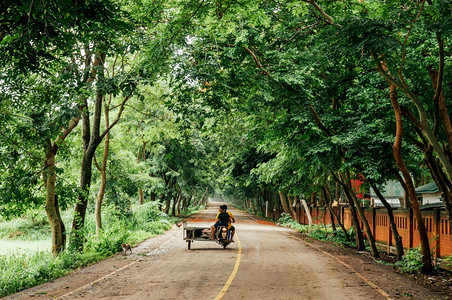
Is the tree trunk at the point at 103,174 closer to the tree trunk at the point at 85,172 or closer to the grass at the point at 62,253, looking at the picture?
the grass at the point at 62,253

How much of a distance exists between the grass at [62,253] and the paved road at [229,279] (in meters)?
0.65

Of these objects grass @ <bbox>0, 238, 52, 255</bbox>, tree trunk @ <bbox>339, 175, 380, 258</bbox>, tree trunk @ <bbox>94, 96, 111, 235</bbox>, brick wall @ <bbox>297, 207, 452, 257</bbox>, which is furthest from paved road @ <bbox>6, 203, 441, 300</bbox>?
grass @ <bbox>0, 238, 52, 255</bbox>

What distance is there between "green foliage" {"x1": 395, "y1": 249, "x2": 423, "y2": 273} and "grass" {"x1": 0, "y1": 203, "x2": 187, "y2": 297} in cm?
1006

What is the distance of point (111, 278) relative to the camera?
35.1 feet

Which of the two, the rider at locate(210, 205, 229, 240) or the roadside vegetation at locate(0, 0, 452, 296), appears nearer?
the roadside vegetation at locate(0, 0, 452, 296)

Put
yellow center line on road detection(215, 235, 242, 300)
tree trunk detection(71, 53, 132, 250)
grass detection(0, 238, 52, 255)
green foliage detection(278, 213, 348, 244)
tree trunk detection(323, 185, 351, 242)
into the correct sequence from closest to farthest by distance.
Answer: yellow center line on road detection(215, 235, 242, 300) → tree trunk detection(71, 53, 132, 250) → grass detection(0, 238, 52, 255) → tree trunk detection(323, 185, 351, 242) → green foliage detection(278, 213, 348, 244)

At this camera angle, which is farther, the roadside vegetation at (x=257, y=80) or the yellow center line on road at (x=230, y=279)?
the roadside vegetation at (x=257, y=80)

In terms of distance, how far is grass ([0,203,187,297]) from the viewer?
1103 centimetres

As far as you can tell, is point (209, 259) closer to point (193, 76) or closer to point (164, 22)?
point (193, 76)

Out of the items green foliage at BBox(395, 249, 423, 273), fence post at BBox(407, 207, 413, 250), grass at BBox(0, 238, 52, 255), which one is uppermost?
fence post at BBox(407, 207, 413, 250)

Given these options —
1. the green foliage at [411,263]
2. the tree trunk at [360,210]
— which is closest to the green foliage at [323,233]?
the tree trunk at [360,210]

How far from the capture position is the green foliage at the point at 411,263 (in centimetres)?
1266

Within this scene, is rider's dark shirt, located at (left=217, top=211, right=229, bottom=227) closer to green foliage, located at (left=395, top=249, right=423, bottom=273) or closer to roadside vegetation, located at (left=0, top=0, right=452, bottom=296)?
roadside vegetation, located at (left=0, top=0, right=452, bottom=296)

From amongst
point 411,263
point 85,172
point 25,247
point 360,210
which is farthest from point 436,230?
point 25,247
